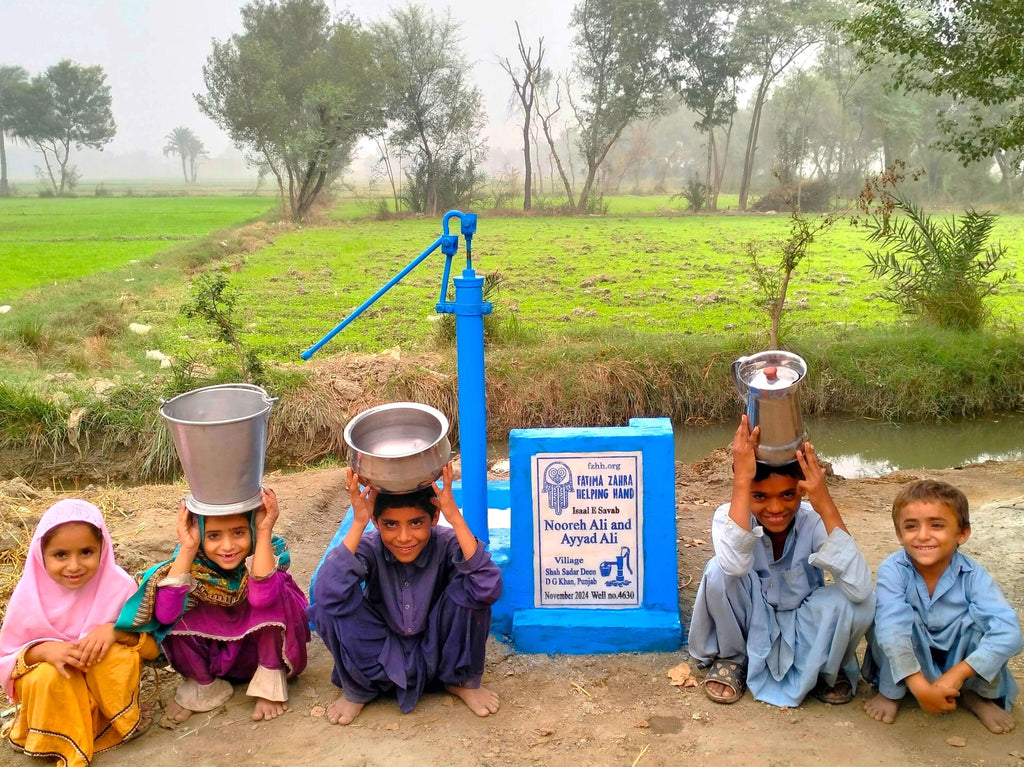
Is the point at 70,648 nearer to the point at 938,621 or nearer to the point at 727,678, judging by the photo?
the point at 727,678

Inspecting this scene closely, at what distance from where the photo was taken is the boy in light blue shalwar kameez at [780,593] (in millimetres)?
2754

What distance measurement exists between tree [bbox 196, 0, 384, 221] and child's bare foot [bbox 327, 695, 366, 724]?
74.0 ft

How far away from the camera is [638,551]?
3.29 m

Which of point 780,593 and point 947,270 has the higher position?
point 947,270

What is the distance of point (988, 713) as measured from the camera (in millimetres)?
2680

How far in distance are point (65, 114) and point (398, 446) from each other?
47530mm

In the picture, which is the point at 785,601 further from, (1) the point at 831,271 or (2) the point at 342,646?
(1) the point at 831,271

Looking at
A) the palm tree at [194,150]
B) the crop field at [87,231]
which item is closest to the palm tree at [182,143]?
the palm tree at [194,150]

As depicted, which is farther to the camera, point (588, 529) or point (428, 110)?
point (428, 110)

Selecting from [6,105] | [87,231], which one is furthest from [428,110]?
[6,105]

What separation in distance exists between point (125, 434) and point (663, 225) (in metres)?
17.9

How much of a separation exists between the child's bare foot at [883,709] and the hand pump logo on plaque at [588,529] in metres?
0.90

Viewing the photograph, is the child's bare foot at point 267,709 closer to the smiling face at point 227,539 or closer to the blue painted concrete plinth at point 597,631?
the smiling face at point 227,539

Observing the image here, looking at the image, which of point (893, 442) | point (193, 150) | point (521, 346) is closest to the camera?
point (893, 442)
